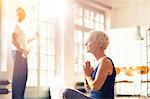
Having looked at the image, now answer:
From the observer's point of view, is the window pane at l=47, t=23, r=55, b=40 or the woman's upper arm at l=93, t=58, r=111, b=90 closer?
the woman's upper arm at l=93, t=58, r=111, b=90

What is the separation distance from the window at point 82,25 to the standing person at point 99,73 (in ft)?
16.3

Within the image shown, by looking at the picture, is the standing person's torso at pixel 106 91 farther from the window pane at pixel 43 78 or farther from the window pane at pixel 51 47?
the window pane at pixel 51 47

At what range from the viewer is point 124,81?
288 inches

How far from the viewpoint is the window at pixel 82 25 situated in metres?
7.38

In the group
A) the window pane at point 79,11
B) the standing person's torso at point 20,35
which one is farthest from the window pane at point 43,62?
the standing person's torso at point 20,35

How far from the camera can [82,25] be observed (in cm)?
771

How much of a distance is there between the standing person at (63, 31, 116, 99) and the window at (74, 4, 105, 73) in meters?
4.98

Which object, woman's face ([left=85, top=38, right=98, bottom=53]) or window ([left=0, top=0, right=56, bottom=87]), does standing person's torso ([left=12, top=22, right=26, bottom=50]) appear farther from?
woman's face ([left=85, top=38, right=98, bottom=53])

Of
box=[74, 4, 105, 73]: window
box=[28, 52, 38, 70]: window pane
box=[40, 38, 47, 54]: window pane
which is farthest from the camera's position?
box=[74, 4, 105, 73]: window

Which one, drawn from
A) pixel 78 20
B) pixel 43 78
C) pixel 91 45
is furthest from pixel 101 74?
pixel 78 20

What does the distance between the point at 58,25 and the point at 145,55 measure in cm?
211

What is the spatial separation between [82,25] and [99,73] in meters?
5.91

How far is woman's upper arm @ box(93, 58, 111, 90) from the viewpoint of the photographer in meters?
1.82

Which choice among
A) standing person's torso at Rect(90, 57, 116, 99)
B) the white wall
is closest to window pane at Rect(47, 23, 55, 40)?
the white wall
